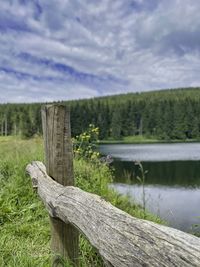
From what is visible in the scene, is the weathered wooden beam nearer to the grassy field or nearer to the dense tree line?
the grassy field

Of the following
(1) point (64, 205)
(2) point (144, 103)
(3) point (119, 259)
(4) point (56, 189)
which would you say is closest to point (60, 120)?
(4) point (56, 189)

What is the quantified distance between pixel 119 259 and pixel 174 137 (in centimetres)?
8641

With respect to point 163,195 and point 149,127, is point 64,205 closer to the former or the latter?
point 163,195

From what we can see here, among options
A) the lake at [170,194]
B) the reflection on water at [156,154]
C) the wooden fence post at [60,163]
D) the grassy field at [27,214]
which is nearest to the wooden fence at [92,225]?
the wooden fence post at [60,163]

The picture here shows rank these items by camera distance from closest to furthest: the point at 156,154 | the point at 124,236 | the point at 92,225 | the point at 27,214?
the point at 124,236 → the point at 92,225 → the point at 27,214 → the point at 156,154

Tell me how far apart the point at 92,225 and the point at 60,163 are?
0.92 metres

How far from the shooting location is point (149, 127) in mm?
91375

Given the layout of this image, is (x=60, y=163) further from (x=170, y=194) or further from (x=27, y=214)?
(x=170, y=194)

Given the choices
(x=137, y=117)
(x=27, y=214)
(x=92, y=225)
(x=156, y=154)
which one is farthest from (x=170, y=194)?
(x=137, y=117)

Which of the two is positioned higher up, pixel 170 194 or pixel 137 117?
pixel 137 117

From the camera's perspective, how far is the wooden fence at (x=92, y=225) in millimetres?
1222

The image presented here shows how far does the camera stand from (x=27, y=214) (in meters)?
4.16

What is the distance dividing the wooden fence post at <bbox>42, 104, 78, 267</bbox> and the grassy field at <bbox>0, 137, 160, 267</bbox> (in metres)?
0.12

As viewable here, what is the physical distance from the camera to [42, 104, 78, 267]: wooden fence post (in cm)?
254
